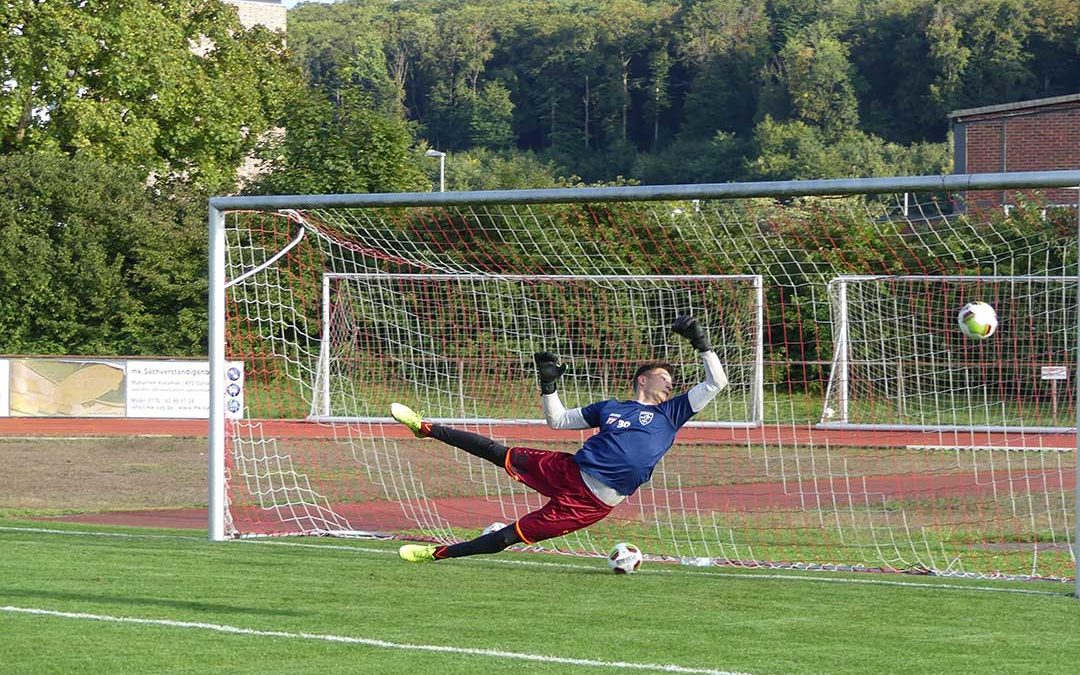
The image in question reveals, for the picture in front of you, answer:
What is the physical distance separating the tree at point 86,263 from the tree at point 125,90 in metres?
1.32

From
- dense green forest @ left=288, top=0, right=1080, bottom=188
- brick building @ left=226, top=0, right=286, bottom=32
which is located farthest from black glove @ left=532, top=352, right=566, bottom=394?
dense green forest @ left=288, top=0, right=1080, bottom=188

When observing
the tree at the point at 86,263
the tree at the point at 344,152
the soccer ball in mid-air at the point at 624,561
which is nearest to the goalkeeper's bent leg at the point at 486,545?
the soccer ball in mid-air at the point at 624,561

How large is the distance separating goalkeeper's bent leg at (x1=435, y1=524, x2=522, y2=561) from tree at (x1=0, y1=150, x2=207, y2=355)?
26.2m

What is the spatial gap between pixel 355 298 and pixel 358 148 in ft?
49.8

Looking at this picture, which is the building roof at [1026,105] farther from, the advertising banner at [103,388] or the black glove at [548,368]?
the black glove at [548,368]

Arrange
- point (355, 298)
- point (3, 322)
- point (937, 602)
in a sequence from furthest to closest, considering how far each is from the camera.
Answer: point (3, 322) → point (355, 298) → point (937, 602)

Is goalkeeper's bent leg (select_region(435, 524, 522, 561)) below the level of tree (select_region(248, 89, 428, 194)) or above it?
below

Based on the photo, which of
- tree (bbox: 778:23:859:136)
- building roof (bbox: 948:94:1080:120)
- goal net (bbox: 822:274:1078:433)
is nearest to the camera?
goal net (bbox: 822:274:1078:433)

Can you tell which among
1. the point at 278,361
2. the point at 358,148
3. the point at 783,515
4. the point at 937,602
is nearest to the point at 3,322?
the point at 358,148

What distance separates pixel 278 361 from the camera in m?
17.8

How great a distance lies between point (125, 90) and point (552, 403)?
97.2ft

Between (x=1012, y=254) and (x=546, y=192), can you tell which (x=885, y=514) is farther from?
(x=546, y=192)

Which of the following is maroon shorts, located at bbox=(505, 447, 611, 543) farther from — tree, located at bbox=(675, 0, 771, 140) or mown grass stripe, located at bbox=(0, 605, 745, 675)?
tree, located at bbox=(675, 0, 771, 140)

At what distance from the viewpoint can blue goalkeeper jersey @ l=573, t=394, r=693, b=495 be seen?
9047 mm
